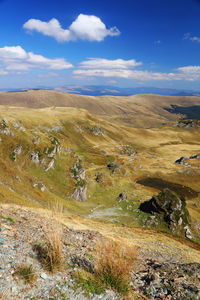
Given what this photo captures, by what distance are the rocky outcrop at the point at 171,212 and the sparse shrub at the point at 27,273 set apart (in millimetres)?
52971

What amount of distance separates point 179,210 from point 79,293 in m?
54.8

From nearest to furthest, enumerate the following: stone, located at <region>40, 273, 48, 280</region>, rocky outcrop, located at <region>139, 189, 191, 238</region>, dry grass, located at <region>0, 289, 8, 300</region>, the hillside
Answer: dry grass, located at <region>0, 289, 8, 300</region> → stone, located at <region>40, 273, 48, 280</region> → the hillside → rocky outcrop, located at <region>139, 189, 191, 238</region>

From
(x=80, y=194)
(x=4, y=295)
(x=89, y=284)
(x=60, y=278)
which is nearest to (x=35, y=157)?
A: (x=80, y=194)

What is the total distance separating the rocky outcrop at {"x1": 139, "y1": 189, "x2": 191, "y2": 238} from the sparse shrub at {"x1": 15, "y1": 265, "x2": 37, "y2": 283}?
174 feet

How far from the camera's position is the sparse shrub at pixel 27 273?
8.39 meters

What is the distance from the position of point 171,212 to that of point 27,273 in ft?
182

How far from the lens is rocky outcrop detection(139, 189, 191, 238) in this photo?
170ft

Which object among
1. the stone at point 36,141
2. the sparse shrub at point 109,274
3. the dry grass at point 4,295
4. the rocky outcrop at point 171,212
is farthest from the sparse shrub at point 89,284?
the stone at point 36,141

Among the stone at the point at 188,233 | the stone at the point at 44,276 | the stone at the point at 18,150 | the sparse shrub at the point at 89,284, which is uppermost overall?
the stone at the point at 44,276

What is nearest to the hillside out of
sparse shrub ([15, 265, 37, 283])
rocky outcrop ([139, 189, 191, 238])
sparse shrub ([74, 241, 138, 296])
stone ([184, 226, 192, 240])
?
rocky outcrop ([139, 189, 191, 238])

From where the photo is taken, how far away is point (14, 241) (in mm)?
11938

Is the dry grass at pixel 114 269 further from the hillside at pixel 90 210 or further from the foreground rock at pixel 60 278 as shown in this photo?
the hillside at pixel 90 210

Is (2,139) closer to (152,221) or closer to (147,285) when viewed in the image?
(152,221)

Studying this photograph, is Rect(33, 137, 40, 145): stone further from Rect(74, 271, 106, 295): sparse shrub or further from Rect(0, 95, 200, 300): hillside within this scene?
Rect(74, 271, 106, 295): sparse shrub
